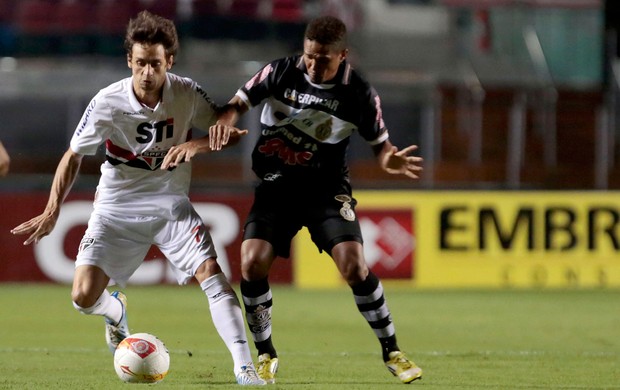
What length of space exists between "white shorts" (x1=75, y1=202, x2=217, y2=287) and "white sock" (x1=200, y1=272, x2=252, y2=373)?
0.17 m

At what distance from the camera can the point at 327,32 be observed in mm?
6293

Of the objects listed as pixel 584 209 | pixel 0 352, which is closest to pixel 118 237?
pixel 0 352

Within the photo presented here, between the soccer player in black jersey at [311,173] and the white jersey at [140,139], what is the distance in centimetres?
28

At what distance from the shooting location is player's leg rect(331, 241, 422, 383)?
256 inches

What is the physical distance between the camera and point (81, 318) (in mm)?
10609

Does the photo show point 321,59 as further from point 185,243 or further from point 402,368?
point 402,368

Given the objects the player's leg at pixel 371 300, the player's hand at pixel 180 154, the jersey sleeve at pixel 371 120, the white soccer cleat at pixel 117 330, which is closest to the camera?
the player's hand at pixel 180 154

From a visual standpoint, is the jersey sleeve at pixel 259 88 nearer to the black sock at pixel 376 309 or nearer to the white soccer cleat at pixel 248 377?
the black sock at pixel 376 309

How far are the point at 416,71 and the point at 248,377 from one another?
10884mm

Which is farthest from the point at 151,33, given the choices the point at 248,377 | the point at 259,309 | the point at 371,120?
the point at 248,377

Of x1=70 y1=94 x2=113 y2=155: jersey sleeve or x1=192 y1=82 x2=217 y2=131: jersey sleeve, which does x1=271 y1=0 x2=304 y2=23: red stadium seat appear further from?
x1=70 y1=94 x2=113 y2=155: jersey sleeve

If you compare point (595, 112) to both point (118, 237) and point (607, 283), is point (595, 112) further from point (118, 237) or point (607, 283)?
point (118, 237)

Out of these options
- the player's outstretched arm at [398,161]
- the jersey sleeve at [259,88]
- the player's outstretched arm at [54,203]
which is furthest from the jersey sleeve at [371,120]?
the player's outstretched arm at [54,203]

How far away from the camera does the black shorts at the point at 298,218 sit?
6.62m
